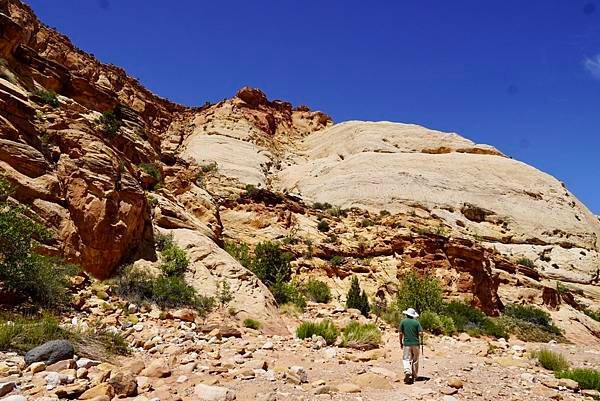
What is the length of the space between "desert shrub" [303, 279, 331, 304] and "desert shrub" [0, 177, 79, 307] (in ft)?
41.5

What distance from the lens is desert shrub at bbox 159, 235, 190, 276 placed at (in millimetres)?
13312

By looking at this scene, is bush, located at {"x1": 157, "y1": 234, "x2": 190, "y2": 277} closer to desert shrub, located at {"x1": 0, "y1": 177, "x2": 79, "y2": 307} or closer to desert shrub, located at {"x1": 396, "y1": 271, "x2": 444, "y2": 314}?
desert shrub, located at {"x1": 0, "y1": 177, "x2": 79, "y2": 307}

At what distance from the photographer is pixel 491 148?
69438 millimetres

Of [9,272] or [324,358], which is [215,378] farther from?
[9,272]

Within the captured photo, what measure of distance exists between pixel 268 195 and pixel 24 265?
24239 mm

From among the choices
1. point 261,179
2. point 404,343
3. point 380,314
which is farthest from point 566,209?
point 404,343

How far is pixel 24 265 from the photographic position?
8.92 m

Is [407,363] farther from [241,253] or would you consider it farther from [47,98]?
[241,253]

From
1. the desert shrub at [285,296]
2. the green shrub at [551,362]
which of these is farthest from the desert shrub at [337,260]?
the green shrub at [551,362]

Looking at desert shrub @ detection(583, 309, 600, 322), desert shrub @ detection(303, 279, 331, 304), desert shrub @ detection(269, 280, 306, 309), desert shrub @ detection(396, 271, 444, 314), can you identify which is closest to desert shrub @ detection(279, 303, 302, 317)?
desert shrub @ detection(269, 280, 306, 309)

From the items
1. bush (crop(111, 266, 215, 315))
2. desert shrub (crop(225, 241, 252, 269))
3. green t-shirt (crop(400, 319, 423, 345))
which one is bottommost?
green t-shirt (crop(400, 319, 423, 345))

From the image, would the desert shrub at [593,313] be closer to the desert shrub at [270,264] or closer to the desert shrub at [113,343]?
the desert shrub at [270,264]

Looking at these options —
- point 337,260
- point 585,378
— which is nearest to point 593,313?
point 337,260

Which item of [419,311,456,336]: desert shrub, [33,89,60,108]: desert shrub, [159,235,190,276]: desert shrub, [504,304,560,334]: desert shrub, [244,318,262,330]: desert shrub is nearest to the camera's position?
[244,318,262,330]: desert shrub
